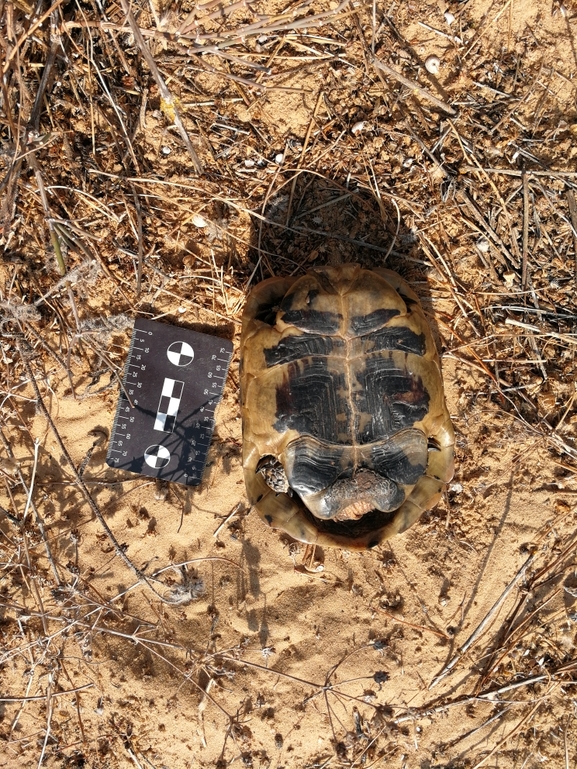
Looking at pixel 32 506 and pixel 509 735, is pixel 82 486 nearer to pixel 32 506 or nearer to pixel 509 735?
pixel 32 506

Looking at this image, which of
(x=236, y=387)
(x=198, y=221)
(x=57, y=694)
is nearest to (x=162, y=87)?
(x=198, y=221)

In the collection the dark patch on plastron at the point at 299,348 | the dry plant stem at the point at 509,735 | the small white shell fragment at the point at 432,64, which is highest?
the small white shell fragment at the point at 432,64

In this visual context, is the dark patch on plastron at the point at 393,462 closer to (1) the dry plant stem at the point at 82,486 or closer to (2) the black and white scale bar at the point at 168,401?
(2) the black and white scale bar at the point at 168,401

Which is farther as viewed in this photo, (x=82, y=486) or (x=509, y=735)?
(x=509, y=735)

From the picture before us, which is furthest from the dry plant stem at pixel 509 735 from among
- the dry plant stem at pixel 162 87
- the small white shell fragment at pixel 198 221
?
the dry plant stem at pixel 162 87

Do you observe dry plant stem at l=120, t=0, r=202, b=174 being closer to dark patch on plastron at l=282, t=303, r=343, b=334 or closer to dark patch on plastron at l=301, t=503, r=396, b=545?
dark patch on plastron at l=282, t=303, r=343, b=334

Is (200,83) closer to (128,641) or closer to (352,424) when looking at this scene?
(352,424)

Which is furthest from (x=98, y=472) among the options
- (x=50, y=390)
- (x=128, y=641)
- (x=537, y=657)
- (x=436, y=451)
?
(x=537, y=657)
